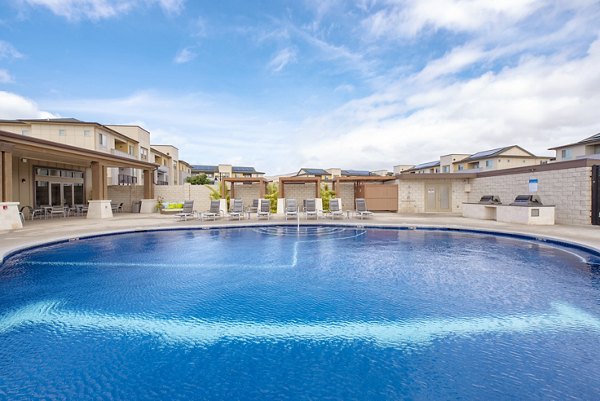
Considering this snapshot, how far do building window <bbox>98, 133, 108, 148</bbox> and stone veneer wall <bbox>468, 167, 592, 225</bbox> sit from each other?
2998 centimetres

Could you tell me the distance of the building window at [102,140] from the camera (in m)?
24.9

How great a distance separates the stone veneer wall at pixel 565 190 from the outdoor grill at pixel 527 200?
54cm

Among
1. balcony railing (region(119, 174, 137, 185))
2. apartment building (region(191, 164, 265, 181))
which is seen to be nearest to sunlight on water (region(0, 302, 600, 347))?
balcony railing (region(119, 174, 137, 185))

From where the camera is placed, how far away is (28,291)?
5.52 meters

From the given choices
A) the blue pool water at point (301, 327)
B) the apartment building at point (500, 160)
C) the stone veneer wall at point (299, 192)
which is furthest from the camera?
the apartment building at point (500, 160)

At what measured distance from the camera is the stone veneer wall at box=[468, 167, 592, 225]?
12.2 m

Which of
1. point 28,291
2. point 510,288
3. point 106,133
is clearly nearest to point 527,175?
point 510,288

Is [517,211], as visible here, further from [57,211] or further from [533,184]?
[57,211]

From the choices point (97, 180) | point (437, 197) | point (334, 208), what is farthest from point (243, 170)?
point (334, 208)

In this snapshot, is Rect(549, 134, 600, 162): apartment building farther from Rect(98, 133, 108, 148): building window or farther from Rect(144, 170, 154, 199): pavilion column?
Rect(98, 133, 108, 148): building window

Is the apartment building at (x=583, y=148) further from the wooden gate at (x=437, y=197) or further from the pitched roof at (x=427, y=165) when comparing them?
the pitched roof at (x=427, y=165)

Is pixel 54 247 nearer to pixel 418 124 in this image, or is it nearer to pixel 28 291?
pixel 28 291

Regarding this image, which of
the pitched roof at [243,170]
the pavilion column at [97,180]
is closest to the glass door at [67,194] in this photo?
the pavilion column at [97,180]

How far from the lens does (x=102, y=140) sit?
25453mm
